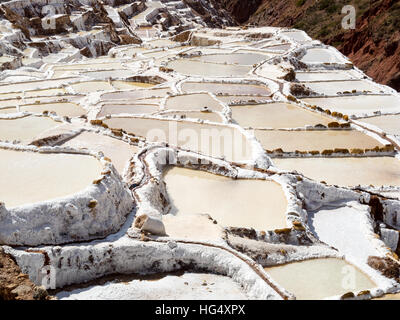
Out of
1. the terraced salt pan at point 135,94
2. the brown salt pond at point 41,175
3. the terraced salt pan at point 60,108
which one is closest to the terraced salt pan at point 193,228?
the brown salt pond at point 41,175

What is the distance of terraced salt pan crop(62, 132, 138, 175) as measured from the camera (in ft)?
54.2

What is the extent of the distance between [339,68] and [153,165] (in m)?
27.2

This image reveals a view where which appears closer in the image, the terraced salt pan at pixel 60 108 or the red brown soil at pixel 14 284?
the red brown soil at pixel 14 284

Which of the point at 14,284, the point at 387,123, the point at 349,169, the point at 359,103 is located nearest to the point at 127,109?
the point at 349,169

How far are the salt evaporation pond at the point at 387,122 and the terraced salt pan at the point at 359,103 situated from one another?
908mm

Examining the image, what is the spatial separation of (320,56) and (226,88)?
48.4 ft

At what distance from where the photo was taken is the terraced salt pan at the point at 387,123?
2315cm

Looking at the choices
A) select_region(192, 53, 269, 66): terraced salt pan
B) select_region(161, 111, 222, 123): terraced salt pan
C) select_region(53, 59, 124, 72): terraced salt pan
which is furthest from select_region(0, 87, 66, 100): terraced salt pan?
select_region(192, 53, 269, 66): terraced salt pan

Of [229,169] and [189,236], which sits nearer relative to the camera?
[189,236]

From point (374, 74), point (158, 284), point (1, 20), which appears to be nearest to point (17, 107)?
point (158, 284)

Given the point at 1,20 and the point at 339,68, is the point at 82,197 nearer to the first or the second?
the point at 339,68

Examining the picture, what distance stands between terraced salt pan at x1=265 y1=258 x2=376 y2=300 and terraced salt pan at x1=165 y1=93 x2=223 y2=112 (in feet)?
46.0

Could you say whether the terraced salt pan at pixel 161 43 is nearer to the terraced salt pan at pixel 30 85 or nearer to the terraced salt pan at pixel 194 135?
the terraced salt pan at pixel 30 85

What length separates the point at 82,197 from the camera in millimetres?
10828
